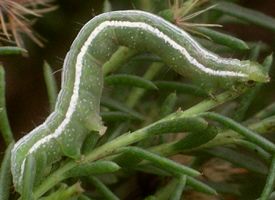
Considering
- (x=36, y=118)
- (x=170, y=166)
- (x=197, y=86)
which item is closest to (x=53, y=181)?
(x=170, y=166)

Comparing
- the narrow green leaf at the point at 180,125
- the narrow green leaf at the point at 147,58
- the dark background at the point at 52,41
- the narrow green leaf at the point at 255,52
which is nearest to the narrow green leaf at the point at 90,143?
the narrow green leaf at the point at 180,125

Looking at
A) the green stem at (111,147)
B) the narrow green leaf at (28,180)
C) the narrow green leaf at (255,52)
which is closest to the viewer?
the narrow green leaf at (28,180)

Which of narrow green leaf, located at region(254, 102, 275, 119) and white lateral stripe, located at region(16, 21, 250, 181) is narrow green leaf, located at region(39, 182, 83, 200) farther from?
narrow green leaf, located at region(254, 102, 275, 119)

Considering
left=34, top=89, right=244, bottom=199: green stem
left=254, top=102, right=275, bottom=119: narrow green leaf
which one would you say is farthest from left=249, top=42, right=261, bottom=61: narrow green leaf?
left=34, top=89, right=244, bottom=199: green stem

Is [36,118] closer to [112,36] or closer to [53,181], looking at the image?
[112,36]

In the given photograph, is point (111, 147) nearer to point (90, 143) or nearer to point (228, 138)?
point (90, 143)

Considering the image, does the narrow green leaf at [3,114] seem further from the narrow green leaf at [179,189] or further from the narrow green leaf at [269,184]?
the narrow green leaf at [269,184]
